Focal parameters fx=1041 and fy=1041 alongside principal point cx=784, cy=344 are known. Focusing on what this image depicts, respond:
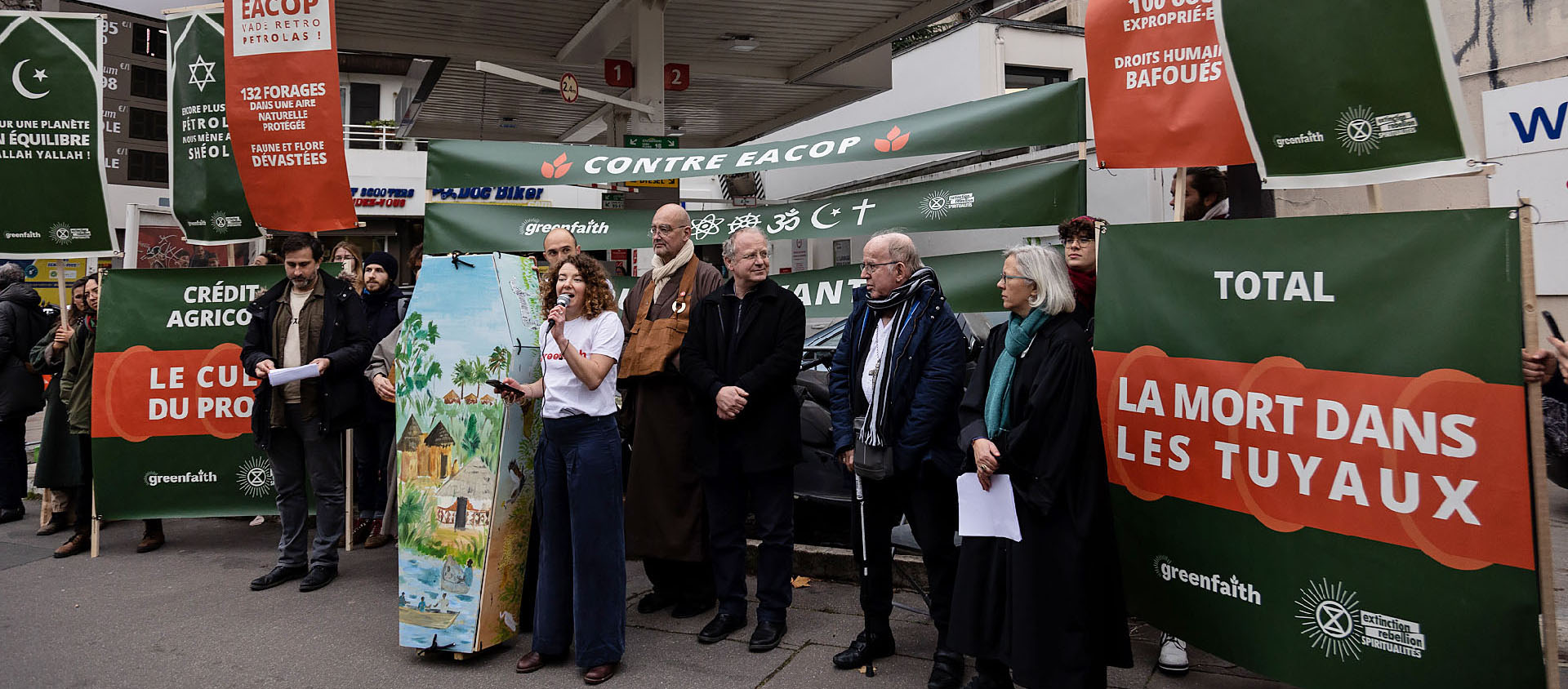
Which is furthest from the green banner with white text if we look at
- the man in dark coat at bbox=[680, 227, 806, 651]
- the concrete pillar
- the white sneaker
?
the concrete pillar

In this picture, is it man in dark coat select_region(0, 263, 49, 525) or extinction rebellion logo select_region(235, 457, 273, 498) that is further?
man in dark coat select_region(0, 263, 49, 525)

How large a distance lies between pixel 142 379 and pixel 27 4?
926 inches

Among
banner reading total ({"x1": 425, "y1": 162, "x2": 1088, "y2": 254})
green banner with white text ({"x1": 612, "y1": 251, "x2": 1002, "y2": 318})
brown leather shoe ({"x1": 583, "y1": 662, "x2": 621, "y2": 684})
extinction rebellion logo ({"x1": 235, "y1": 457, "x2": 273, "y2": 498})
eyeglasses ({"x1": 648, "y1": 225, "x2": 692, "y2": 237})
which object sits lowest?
brown leather shoe ({"x1": 583, "y1": 662, "x2": 621, "y2": 684})

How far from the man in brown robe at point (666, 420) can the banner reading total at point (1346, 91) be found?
8.28 ft

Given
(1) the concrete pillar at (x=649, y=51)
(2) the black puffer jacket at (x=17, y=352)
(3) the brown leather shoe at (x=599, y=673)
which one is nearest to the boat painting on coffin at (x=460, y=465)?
(3) the brown leather shoe at (x=599, y=673)

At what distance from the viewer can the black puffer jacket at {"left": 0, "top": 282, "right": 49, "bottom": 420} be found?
24.3ft

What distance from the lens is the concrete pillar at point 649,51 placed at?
32.9 ft

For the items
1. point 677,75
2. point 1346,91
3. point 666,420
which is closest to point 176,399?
point 666,420

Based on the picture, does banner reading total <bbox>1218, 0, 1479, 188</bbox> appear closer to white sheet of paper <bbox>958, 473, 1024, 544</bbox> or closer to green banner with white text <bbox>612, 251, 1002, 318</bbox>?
white sheet of paper <bbox>958, 473, 1024, 544</bbox>

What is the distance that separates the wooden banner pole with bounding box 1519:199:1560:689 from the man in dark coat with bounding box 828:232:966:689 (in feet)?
6.01

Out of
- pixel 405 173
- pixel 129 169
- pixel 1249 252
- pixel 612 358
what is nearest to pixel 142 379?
pixel 612 358

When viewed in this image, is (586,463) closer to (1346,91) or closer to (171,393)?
(1346,91)

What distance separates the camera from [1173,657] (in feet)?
13.3

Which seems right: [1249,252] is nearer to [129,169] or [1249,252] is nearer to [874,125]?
[874,125]
